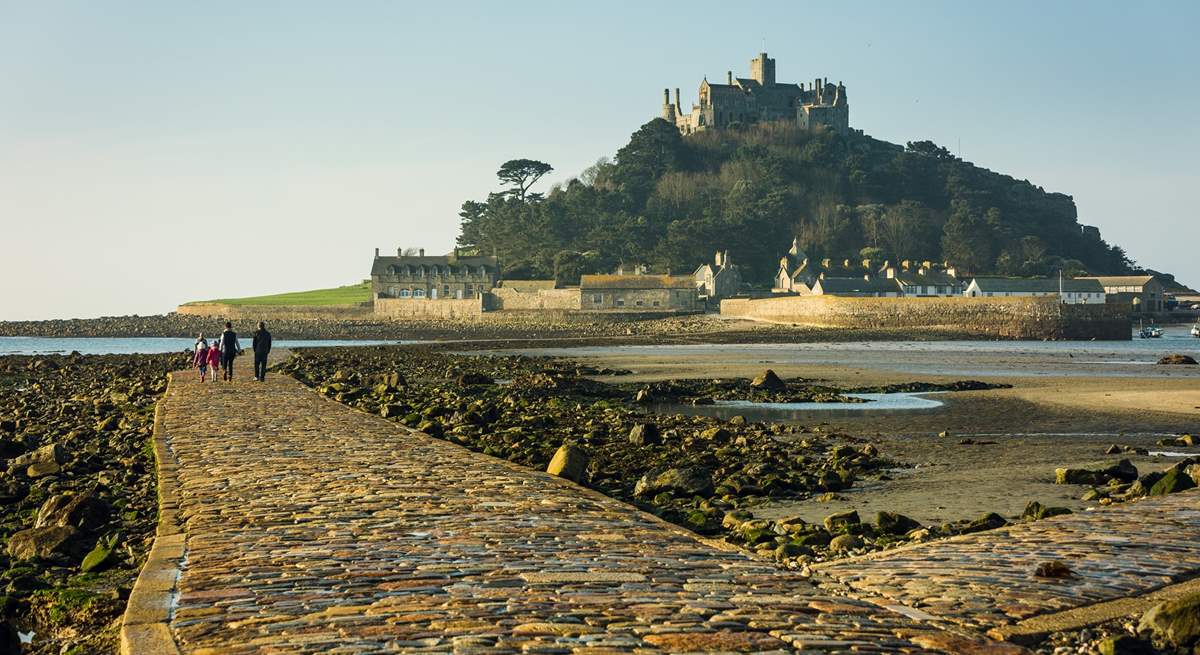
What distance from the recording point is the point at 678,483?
1213 centimetres

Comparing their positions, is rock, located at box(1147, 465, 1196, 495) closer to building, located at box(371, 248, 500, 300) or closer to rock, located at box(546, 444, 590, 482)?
rock, located at box(546, 444, 590, 482)

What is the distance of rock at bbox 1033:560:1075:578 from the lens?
7430 mm

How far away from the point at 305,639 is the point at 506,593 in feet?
4.30

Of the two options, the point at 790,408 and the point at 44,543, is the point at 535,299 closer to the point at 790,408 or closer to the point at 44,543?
the point at 790,408

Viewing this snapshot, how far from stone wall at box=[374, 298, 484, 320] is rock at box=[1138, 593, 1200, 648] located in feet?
278

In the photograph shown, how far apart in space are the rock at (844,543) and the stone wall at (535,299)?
78241 millimetres

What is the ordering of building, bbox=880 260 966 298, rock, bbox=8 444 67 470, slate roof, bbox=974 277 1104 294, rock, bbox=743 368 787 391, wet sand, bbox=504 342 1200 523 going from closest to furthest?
wet sand, bbox=504 342 1200 523 < rock, bbox=8 444 67 470 < rock, bbox=743 368 787 391 < slate roof, bbox=974 277 1104 294 < building, bbox=880 260 966 298

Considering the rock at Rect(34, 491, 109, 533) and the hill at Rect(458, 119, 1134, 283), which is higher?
the hill at Rect(458, 119, 1134, 283)

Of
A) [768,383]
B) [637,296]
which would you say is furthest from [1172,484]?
[637,296]

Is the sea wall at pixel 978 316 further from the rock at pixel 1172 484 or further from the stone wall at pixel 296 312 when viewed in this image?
the rock at pixel 1172 484

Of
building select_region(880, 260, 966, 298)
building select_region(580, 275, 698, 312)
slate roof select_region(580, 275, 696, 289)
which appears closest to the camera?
building select_region(580, 275, 698, 312)

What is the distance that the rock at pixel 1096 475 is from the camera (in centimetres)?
1291

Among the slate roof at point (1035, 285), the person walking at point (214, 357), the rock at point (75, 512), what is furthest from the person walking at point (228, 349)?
the slate roof at point (1035, 285)

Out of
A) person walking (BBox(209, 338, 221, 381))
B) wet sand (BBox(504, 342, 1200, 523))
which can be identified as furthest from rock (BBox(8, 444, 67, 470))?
person walking (BBox(209, 338, 221, 381))
